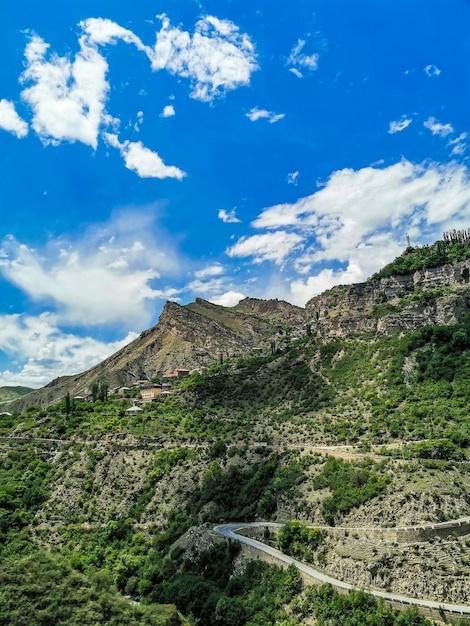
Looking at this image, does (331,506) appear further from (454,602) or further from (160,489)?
(160,489)

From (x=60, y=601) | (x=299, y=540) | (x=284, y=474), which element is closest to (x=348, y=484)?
(x=299, y=540)

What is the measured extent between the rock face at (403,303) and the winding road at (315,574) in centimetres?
3255

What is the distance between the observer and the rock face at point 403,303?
190 ft

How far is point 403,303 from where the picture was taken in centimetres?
6456

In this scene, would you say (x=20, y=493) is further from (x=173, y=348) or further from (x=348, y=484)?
(x=173, y=348)

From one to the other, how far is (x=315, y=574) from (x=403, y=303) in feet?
149

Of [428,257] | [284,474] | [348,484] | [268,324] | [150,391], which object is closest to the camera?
[348,484]

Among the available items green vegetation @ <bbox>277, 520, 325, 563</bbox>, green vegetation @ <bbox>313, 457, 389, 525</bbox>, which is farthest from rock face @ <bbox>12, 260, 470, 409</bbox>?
green vegetation @ <bbox>277, 520, 325, 563</bbox>

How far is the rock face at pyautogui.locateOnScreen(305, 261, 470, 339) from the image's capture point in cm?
5800

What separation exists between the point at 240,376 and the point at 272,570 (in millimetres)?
47907

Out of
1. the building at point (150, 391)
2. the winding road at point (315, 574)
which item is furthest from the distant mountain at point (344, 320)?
the winding road at point (315, 574)

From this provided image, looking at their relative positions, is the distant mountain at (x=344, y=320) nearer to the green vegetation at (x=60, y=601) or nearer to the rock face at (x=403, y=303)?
the rock face at (x=403, y=303)

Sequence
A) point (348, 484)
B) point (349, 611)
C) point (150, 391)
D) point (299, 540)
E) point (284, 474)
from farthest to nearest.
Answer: point (150, 391)
point (284, 474)
point (348, 484)
point (299, 540)
point (349, 611)

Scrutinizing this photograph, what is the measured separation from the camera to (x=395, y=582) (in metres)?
23.2
